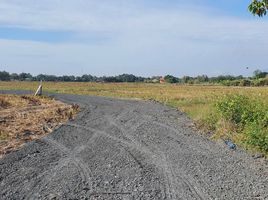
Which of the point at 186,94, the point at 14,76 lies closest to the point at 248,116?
the point at 186,94

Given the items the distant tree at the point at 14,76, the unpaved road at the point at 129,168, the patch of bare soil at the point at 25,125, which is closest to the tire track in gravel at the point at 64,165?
the unpaved road at the point at 129,168

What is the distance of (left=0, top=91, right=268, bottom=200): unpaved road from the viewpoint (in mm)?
8750

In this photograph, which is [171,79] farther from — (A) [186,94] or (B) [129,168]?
(B) [129,168]

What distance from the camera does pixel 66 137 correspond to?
1583 centimetres

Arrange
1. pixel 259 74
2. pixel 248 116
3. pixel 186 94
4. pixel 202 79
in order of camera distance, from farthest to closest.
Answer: pixel 202 79 < pixel 259 74 < pixel 186 94 < pixel 248 116

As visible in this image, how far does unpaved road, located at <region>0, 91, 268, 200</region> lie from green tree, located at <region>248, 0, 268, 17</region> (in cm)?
298

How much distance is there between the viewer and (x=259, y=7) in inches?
406

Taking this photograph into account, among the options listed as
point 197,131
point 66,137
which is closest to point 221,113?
point 197,131

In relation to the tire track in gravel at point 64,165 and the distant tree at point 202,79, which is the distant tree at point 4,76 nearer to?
the distant tree at point 202,79

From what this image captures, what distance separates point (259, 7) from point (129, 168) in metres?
3.91

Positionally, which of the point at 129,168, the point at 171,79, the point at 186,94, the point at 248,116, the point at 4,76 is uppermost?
the point at 248,116

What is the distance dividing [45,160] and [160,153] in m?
2.73

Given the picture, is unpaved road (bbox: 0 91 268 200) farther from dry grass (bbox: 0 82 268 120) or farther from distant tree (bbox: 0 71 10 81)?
distant tree (bbox: 0 71 10 81)

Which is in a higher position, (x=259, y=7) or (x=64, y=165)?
(x=259, y=7)
